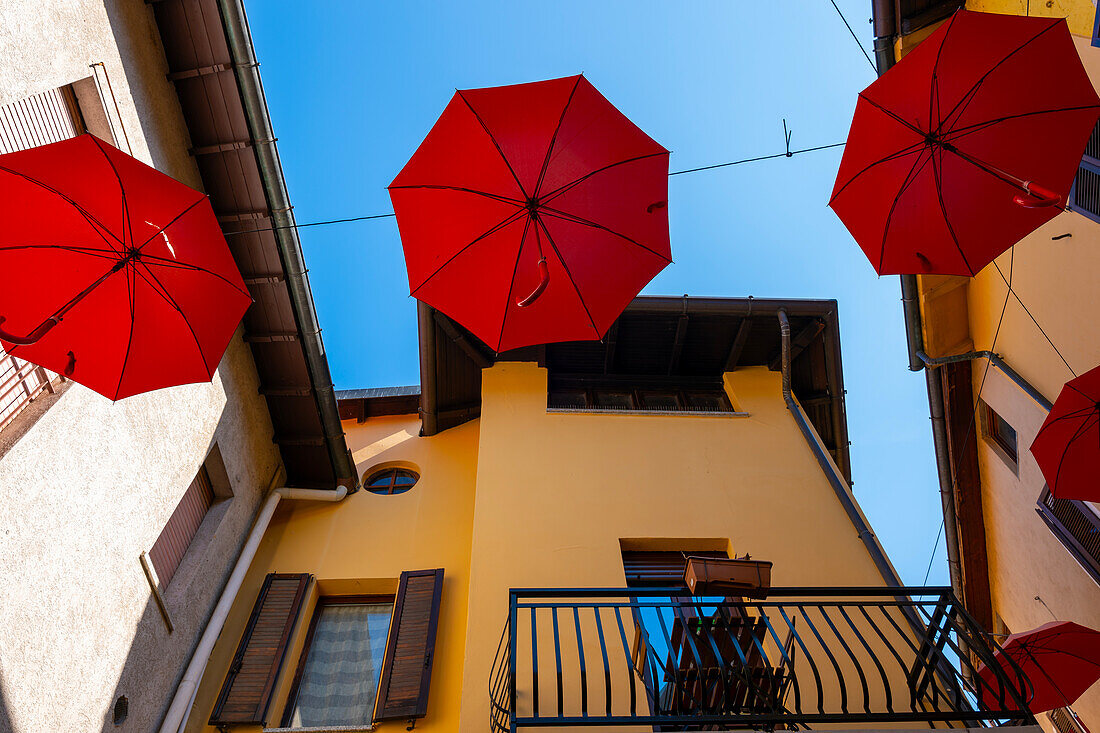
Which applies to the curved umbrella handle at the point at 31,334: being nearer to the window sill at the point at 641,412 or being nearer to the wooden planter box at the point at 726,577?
the wooden planter box at the point at 726,577

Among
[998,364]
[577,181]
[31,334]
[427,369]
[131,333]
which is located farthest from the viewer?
[427,369]

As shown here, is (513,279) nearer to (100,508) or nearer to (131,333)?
(131,333)

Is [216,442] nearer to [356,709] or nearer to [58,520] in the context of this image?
[58,520]

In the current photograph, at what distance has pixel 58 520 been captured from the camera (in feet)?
18.6

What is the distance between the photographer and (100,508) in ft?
20.3

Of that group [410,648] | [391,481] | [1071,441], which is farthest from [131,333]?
[1071,441]

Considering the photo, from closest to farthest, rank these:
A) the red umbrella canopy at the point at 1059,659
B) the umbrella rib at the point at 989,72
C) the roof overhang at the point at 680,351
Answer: the umbrella rib at the point at 989,72, the red umbrella canopy at the point at 1059,659, the roof overhang at the point at 680,351

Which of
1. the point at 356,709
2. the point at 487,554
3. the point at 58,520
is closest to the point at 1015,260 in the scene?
the point at 487,554

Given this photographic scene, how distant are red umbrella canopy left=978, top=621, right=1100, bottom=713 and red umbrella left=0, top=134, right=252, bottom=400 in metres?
8.11

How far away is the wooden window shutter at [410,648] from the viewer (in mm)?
7105

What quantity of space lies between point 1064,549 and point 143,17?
12456 millimetres

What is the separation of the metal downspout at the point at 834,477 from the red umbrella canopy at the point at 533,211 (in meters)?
4.60

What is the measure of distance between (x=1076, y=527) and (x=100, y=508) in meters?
10.6

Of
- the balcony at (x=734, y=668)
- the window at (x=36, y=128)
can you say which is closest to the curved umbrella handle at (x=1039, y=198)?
the balcony at (x=734, y=668)
